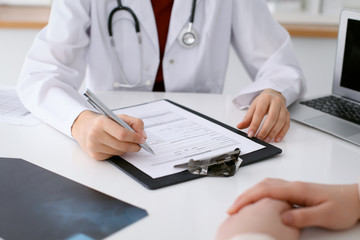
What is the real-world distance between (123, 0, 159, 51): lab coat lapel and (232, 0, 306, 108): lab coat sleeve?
0.85 feet

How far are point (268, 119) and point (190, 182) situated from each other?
0.91ft

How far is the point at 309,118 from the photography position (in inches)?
40.5

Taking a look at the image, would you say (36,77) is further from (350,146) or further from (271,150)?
(350,146)

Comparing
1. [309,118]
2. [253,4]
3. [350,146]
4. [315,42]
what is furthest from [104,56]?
[315,42]

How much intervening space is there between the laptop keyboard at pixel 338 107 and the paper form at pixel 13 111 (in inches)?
27.0

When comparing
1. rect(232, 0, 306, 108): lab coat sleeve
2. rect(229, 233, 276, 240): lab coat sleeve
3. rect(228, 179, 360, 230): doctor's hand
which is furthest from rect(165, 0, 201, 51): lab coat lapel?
rect(229, 233, 276, 240): lab coat sleeve

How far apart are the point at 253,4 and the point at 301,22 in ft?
3.98

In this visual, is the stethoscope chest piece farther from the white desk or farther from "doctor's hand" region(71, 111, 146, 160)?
"doctor's hand" region(71, 111, 146, 160)

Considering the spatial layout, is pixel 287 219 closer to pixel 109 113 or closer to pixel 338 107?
pixel 109 113

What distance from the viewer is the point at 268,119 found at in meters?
0.92

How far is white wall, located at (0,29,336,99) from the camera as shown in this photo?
7.59 ft

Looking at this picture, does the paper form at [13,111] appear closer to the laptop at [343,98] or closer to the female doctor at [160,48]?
the female doctor at [160,48]

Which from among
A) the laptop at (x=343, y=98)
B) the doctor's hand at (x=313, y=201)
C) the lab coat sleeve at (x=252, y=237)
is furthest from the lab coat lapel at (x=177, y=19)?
the lab coat sleeve at (x=252, y=237)

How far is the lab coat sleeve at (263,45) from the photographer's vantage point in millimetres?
1201
